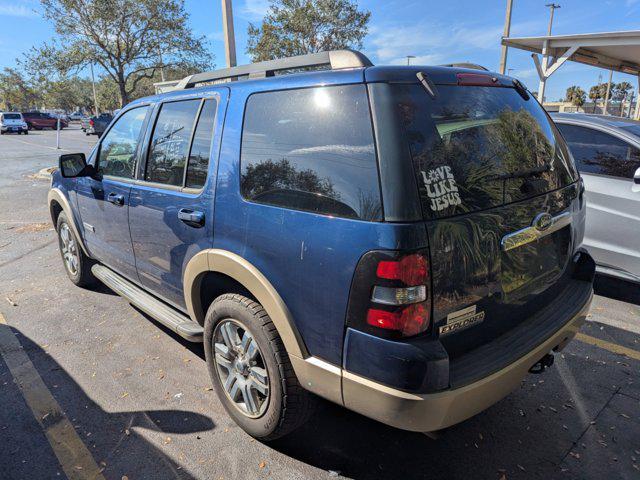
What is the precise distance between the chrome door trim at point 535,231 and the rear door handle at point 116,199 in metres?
2.72

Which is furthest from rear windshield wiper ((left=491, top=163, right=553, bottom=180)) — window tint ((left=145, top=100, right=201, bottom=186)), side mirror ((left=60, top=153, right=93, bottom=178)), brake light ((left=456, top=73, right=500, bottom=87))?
side mirror ((left=60, top=153, right=93, bottom=178))

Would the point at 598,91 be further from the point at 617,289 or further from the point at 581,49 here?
the point at 617,289

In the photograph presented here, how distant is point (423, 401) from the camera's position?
1.74 m

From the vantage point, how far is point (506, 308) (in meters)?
2.15

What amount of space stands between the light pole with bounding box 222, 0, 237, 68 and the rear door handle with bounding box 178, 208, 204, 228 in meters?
6.39

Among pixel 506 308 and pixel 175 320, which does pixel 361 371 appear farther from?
pixel 175 320

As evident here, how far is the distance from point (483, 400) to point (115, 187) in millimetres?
3009

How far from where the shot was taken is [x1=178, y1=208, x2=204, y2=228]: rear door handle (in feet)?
8.43

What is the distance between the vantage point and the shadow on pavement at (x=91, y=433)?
92.9 inches

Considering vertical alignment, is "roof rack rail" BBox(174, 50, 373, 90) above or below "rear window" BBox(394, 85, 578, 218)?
above

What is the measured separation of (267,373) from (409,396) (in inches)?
33.4

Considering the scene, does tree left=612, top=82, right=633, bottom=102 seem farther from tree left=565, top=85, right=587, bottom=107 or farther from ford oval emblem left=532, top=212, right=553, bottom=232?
ford oval emblem left=532, top=212, right=553, bottom=232

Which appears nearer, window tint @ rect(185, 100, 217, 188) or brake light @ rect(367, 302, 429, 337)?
brake light @ rect(367, 302, 429, 337)

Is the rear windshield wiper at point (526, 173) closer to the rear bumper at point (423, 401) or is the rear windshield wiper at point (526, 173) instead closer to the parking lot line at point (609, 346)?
the rear bumper at point (423, 401)
